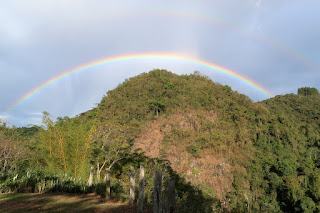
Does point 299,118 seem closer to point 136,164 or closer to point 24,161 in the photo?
point 136,164

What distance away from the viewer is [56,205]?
16.1ft

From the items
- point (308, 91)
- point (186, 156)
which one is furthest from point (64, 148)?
point (308, 91)

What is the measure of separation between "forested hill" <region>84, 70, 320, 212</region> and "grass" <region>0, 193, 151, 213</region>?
58.2 feet

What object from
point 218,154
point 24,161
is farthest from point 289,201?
point 24,161

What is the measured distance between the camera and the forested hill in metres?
23.1

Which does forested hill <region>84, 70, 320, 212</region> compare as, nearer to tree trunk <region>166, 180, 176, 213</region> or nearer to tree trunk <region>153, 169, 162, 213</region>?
tree trunk <region>153, 169, 162, 213</region>

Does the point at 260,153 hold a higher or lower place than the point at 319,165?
higher

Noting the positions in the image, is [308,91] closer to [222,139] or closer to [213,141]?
[222,139]

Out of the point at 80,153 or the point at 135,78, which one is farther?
the point at 135,78

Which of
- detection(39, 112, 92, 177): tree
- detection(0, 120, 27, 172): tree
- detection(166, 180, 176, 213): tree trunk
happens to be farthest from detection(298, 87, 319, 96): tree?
detection(0, 120, 27, 172): tree

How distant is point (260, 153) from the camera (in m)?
29.0

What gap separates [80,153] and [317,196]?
91.1 ft

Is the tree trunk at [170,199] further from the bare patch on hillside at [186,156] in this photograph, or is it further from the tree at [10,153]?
the bare patch on hillside at [186,156]

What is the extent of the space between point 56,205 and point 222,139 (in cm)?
2539
